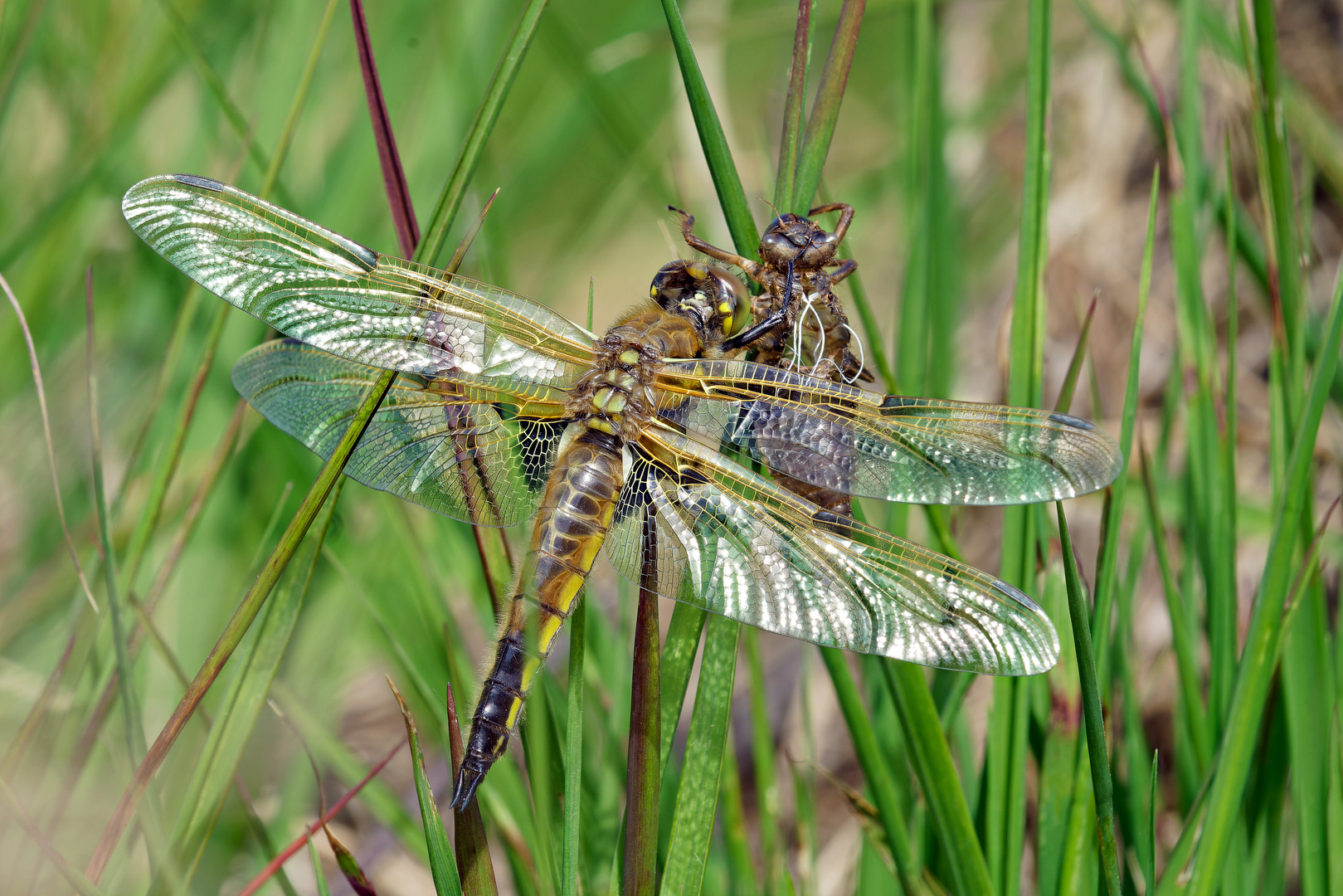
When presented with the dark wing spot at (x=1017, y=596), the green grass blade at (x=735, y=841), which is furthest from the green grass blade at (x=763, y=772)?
the dark wing spot at (x=1017, y=596)

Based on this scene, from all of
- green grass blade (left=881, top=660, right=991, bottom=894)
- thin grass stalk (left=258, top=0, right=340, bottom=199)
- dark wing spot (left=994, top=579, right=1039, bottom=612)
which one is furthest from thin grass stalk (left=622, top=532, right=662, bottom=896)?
thin grass stalk (left=258, top=0, right=340, bottom=199)

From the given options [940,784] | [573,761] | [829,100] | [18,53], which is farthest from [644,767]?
[18,53]

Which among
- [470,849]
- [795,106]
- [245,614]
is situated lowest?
[470,849]

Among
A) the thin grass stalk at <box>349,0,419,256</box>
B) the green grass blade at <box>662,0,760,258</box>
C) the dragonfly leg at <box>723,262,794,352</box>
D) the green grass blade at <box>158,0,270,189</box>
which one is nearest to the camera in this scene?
the green grass blade at <box>662,0,760,258</box>

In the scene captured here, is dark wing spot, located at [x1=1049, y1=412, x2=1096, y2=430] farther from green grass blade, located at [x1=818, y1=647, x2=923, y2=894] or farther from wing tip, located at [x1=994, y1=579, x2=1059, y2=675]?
green grass blade, located at [x1=818, y1=647, x2=923, y2=894]

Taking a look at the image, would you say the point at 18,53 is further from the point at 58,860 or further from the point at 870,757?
the point at 870,757

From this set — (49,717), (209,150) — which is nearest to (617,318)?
(49,717)
